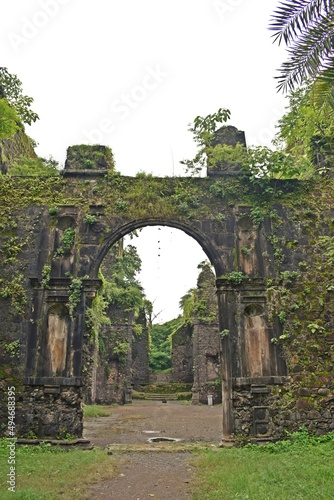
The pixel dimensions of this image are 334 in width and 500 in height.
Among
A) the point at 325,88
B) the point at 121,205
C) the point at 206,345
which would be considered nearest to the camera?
the point at 325,88

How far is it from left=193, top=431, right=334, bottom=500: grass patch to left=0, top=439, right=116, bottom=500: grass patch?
4.66 feet

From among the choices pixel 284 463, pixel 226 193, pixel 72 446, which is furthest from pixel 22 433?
pixel 226 193

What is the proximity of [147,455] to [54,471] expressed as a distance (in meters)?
2.16

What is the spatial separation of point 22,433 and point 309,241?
7.07m

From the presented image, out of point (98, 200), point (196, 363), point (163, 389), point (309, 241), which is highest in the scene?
point (98, 200)

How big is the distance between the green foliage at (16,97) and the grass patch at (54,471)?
6666 millimetres

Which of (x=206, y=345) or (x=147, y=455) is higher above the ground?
A: (x=206, y=345)

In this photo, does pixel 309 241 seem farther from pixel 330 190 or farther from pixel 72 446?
pixel 72 446

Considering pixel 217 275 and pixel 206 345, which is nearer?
pixel 217 275

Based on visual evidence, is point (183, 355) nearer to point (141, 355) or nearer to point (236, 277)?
point (141, 355)

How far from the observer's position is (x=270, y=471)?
5832 mm

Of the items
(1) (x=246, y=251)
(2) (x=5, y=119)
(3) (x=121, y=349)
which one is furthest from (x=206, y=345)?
(2) (x=5, y=119)

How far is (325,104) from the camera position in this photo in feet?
15.7

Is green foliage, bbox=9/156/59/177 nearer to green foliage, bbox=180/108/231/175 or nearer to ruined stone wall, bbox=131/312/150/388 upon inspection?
green foliage, bbox=180/108/231/175
